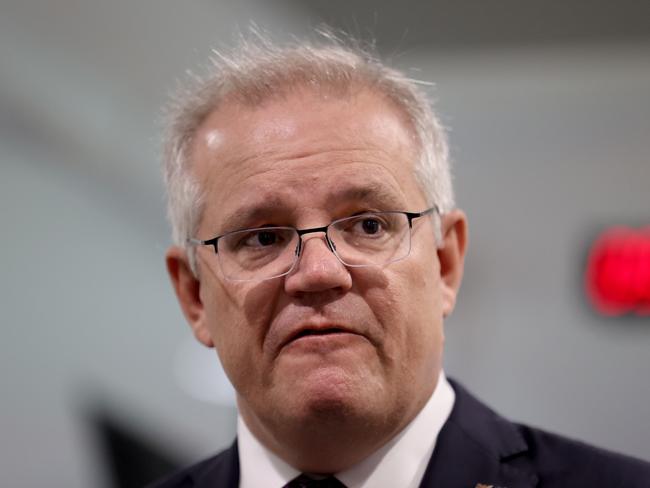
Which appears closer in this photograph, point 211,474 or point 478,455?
point 478,455

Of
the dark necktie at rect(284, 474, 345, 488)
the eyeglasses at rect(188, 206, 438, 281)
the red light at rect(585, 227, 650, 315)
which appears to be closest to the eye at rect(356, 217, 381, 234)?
the eyeglasses at rect(188, 206, 438, 281)

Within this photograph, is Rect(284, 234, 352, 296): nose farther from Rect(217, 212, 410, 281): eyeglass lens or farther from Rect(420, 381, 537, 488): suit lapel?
Rect(420, 381, 537, 488): suit lapel

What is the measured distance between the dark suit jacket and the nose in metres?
0.41

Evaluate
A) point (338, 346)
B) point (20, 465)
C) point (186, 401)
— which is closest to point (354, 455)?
point (338, 346)

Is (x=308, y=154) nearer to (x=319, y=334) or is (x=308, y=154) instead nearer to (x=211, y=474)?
(x=319, y=334)

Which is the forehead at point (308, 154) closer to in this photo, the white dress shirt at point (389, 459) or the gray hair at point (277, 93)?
the gray hair at point (277, 93)

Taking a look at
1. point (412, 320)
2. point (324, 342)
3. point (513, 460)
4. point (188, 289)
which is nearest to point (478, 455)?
point (513, 460)

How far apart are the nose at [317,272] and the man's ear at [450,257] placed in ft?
1.14

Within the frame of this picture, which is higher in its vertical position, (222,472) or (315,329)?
(315,329)

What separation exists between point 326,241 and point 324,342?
0.20 meters

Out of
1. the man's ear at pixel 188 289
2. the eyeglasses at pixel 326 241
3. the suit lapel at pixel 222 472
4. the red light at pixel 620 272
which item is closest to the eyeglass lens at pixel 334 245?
the eyeglasses at pixel 326 241

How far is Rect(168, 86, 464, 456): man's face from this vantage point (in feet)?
5.03

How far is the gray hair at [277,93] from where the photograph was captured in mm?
1772

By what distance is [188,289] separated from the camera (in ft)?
6.34
